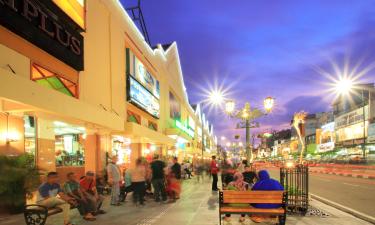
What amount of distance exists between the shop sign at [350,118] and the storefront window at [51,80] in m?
54.0

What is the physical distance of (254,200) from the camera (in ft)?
26.0

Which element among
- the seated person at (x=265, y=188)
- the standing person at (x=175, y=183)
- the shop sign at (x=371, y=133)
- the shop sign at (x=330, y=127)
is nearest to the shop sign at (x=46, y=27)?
the standing person at (x=175, y=183)

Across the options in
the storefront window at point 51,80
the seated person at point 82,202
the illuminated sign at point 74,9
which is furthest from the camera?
the illuminated sign at point 74,9

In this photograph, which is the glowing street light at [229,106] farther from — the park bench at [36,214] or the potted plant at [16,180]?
the park bench at [36,214]

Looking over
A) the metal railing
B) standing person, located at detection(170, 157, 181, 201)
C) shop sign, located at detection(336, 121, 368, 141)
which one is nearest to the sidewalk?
the metal railing

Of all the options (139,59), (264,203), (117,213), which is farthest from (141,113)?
(264,203)

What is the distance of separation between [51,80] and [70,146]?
568 cm

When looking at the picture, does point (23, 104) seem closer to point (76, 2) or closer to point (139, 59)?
point (76, 2)

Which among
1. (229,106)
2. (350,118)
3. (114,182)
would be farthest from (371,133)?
(114,182)

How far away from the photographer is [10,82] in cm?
830

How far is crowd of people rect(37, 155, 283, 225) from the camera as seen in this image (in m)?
8.66

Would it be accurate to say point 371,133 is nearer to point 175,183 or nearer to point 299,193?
point 175,183

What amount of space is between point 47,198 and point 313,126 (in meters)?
117

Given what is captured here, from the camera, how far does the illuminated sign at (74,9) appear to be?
1278 centimetres
